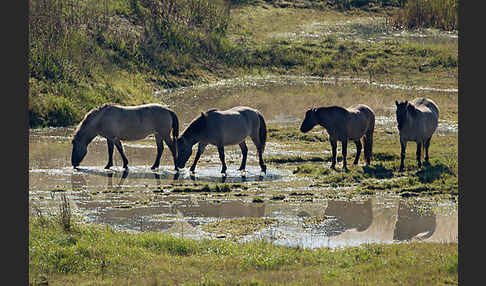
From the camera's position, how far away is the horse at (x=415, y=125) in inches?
765

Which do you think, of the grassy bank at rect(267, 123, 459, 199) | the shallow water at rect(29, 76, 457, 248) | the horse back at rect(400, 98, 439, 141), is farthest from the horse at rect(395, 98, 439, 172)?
the shallow water at rect(29, 76, 457, 248)

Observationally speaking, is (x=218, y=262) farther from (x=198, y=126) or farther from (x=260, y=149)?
(x=260, y=149)

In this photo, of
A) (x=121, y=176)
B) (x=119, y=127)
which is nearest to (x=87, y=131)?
(x=119, y=127)

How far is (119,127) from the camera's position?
793 inches

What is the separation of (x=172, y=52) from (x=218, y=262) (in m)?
28.5

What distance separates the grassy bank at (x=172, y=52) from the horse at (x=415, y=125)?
1171 cm

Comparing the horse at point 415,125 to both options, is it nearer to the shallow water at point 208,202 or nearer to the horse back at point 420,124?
the horse back at point 420,124

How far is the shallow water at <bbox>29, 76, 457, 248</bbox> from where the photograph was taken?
45.1ft

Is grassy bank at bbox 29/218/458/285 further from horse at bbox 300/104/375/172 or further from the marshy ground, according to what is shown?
horse at bbox 300/104/375/172

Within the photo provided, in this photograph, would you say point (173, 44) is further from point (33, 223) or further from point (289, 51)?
point (33, 223)

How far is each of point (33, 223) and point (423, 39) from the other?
35.7 meters

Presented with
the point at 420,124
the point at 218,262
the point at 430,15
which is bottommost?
the point at 218,262

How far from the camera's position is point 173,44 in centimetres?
3978

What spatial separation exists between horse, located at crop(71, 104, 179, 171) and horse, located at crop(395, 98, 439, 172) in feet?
17.8
